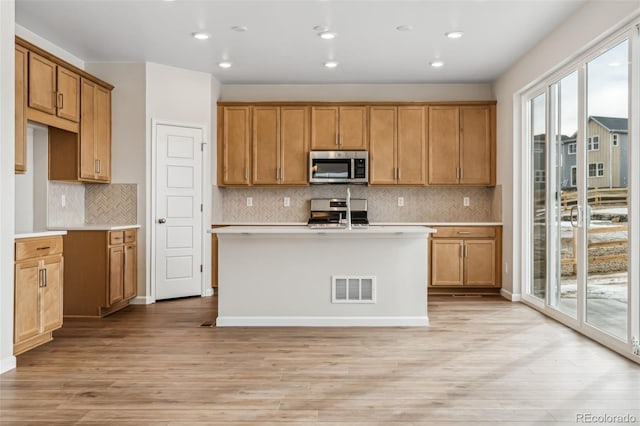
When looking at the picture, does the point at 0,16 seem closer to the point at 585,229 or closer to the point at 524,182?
the point at 585,229

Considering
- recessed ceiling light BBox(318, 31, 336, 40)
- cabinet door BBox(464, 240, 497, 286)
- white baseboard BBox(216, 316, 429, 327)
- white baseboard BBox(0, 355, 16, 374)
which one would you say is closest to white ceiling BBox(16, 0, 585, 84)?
recessed ceiling light BBox(318, 31, 336, 40)

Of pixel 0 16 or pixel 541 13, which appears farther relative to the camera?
pixel 541 13

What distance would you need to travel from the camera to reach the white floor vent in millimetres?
4473

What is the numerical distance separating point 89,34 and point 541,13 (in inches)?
167

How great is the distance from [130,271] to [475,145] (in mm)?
4561

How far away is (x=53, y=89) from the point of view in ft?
14.8

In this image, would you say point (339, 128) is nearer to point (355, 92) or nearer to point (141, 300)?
point (355, 92)

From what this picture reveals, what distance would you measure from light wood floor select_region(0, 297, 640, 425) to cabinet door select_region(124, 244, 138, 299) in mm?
839

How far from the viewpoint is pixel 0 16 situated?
3.22m

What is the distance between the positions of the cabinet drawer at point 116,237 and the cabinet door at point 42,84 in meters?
1.29

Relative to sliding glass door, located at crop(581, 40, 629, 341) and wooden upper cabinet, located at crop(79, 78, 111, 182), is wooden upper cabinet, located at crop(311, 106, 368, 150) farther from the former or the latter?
sliding glass door, located at crop(581, 40, 629, 341)

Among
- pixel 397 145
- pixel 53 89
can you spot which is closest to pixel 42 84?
pixel 53 89

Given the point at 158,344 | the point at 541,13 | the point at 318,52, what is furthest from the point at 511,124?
the point at 158,344

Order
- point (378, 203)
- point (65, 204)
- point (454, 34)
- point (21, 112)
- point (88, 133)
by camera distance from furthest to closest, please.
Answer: point (378, 203), point (65, 204), point (88, 133), point (454, 34), point (21, 112)
